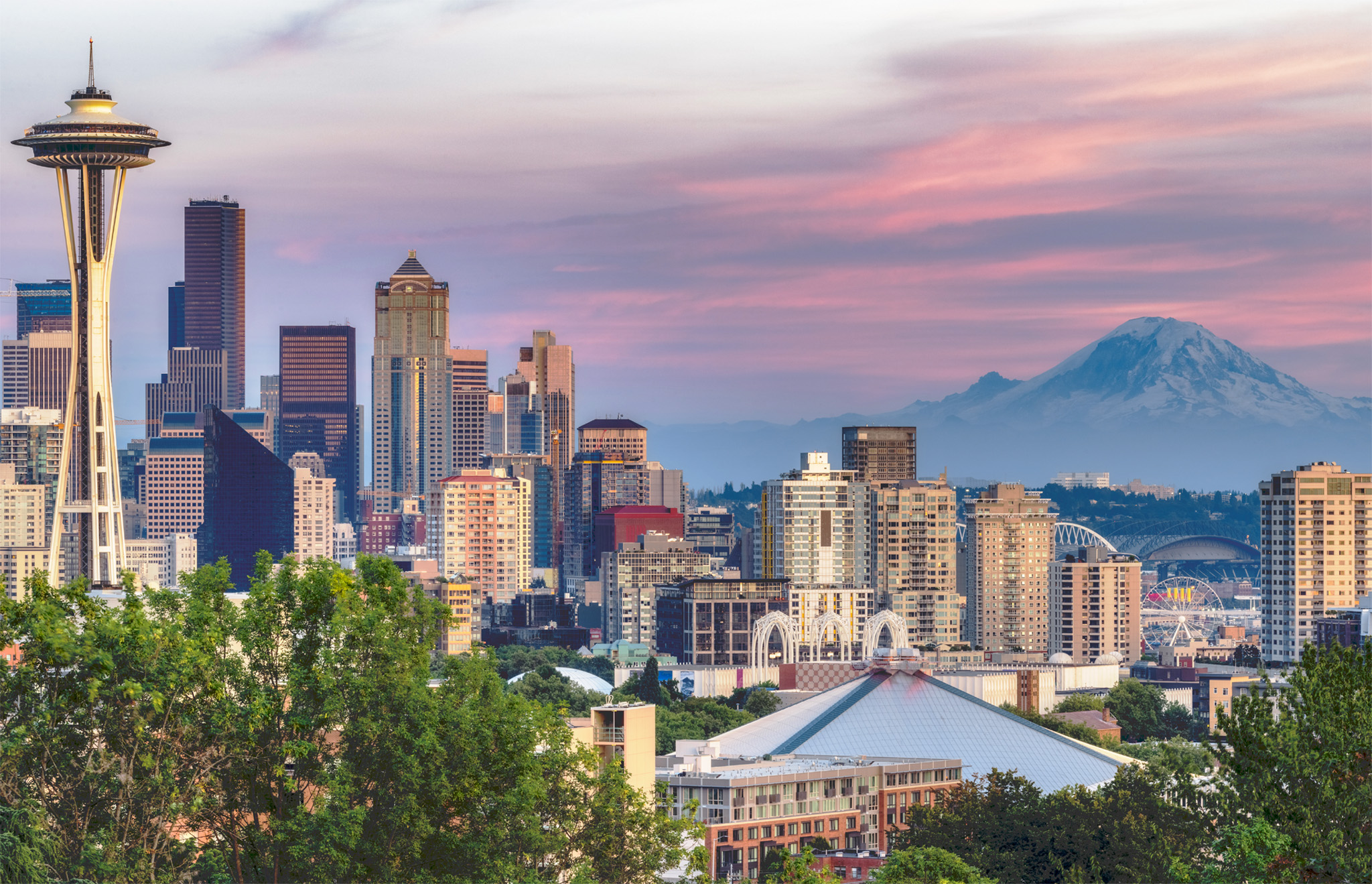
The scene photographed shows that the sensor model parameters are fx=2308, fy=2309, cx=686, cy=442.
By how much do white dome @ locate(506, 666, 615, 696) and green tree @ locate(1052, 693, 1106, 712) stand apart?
31.0 metres

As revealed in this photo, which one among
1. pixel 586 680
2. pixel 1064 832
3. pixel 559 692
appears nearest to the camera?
pixel 1064 832

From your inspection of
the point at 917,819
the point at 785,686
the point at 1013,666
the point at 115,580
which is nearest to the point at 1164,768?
the point at 917,819

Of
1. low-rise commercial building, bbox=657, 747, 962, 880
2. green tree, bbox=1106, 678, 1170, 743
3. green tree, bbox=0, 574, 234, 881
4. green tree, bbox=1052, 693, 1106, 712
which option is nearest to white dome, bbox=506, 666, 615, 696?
green tree, bbox=1052, 693, 1106, 712

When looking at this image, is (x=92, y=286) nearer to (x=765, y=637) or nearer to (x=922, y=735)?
(x=922, y=735)

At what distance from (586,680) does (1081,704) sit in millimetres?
41169

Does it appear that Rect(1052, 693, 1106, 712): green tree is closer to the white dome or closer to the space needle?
the white dome

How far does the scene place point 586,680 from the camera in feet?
587

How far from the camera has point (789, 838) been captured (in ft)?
300

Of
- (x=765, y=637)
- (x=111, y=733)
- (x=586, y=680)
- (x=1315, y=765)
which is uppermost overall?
(x=111, y=733)

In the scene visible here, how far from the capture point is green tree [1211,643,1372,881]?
141ft

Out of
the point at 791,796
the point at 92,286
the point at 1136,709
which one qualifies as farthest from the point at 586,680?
the point at 791,796

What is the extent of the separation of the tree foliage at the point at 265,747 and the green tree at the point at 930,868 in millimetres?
12044

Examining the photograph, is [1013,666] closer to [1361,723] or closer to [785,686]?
[785,686]

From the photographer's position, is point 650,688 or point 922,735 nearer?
point 922,735
